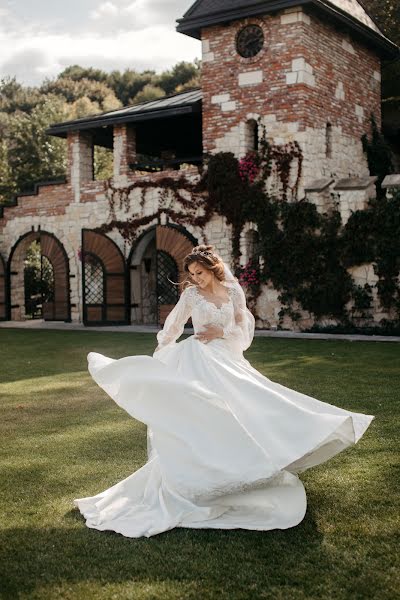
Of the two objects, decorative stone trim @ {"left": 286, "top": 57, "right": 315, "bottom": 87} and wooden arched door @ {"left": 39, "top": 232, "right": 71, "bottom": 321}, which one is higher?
decorative stone trim @ {"left": 286, "top": 57, "right": 315, "bottom": 87}

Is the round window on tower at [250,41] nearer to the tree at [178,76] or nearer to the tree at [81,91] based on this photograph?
the tree at [178,76]

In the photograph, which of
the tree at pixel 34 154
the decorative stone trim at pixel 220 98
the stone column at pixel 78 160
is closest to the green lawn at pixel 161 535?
the decorative stone trim at pixel 220 98

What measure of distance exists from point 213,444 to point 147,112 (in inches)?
614

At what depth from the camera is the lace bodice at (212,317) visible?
17.1ft

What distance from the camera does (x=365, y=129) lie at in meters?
19.7

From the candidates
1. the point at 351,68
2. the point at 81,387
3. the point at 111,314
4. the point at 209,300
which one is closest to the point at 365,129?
the point at 351,68

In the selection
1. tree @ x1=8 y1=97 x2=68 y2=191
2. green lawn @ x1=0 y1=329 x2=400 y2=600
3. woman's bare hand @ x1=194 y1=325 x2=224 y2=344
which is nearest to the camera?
green lawn @ x1=0 y1=329 x2=400 y2=600

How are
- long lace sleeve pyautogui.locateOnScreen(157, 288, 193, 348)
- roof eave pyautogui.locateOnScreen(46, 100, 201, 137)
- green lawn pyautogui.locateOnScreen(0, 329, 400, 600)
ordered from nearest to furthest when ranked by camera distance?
green lawn pyautogui.locateOnScreen(0, 329, 400, 600)
long lace sleeve pyautogui.locateOnScreen(157, 288, 193, 348)
roof eave pyautogui.locateOnScreen(46, 100, 201, 137)

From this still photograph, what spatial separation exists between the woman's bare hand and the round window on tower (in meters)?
13.5

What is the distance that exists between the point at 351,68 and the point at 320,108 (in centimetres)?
217

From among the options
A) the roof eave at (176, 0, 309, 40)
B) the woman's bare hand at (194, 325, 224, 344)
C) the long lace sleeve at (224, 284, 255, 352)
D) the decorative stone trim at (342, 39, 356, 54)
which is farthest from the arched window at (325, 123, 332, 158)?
the woman's bare hand at (194, 325, 224, 344)

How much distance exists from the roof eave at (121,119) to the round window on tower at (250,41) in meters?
→ 1.68

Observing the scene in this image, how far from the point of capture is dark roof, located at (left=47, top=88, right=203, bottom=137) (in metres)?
18.5

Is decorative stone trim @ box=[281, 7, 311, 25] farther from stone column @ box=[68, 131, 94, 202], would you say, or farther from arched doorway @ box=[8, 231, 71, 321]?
arched doorway @ box=[8, 231, 71, 321]
